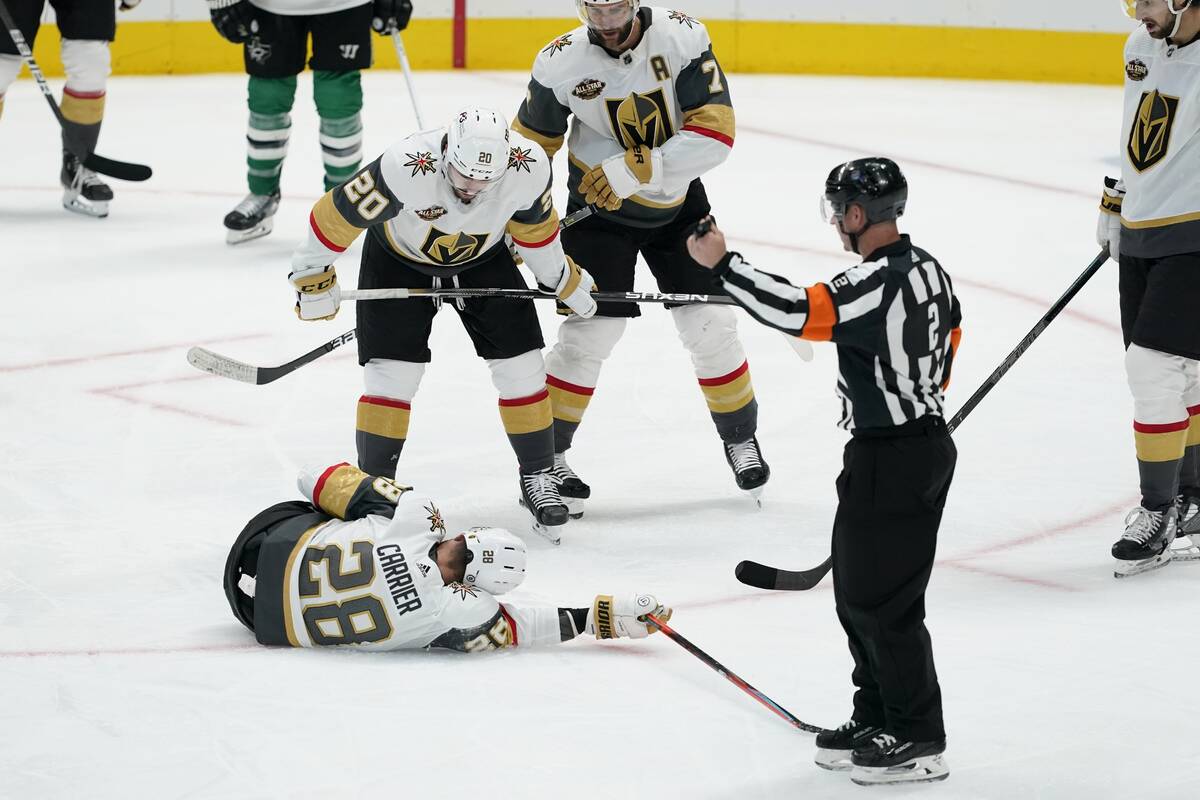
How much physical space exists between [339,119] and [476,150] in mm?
2911

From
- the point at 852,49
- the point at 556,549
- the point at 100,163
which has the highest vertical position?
the point at 556,549

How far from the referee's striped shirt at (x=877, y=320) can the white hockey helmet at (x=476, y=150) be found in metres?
0.86

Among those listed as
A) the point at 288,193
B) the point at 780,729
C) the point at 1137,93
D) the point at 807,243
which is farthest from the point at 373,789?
the point at 288,193

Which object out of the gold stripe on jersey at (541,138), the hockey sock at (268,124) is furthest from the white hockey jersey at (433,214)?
the hockey sock at (268,124)

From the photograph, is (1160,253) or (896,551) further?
(1160,253)

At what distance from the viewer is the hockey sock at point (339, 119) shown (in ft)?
19.1

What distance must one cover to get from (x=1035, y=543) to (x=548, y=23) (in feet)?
22.6

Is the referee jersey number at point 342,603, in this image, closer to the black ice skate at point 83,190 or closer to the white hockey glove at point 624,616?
the white hockey glove at point 624,616

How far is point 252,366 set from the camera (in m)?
3.59

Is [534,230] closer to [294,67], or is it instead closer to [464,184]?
[464,184]

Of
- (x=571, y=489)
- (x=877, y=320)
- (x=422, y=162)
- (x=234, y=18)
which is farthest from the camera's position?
(x=234, y=18)

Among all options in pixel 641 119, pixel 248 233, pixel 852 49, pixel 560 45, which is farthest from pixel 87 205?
pixel 852 49

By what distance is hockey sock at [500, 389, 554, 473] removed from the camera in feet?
11.7

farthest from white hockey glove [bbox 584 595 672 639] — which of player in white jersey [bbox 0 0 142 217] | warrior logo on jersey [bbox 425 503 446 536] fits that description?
player in white jersey [bbox 0 0 142 217]
